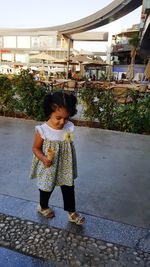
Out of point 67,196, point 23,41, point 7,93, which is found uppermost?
point 23,41

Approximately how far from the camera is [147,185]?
3744 millimetres

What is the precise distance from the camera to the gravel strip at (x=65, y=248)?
233 centimetres

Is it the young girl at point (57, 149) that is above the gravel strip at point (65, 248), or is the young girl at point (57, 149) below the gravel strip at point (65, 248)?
above

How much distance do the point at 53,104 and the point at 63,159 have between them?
0.53 meters

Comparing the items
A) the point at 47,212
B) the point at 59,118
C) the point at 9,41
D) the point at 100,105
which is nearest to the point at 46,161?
the point at 59,118

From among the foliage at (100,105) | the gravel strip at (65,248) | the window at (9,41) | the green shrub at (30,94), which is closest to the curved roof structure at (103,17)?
the window at (9,41)

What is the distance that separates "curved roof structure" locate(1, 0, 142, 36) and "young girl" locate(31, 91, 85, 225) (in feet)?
122

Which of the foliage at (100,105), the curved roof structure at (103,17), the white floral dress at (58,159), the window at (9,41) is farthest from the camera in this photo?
the window at (9,41)

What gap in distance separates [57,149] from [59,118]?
0.93ft

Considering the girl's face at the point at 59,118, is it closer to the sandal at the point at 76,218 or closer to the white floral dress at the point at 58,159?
the white floral dress at the point at 58,159

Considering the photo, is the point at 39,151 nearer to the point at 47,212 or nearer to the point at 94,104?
the point at 47,212

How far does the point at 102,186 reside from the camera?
3.67 m

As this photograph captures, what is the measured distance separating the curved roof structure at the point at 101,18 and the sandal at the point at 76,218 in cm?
3720

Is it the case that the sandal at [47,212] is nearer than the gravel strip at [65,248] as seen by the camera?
No
